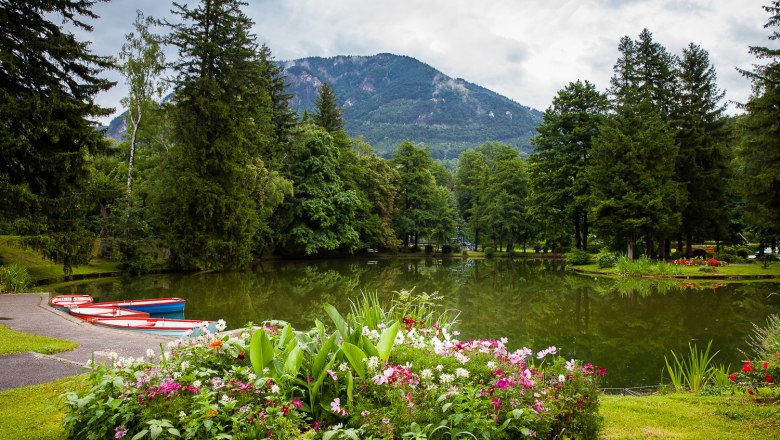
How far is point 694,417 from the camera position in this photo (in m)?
4.60

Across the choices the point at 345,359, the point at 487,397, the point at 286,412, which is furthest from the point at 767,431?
the point at 286,412

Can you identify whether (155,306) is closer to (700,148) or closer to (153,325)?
(153,325)

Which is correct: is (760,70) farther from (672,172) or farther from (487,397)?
(487,397)

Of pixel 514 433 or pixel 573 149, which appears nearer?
pixel 514 433

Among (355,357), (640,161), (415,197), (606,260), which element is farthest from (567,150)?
(355,357)

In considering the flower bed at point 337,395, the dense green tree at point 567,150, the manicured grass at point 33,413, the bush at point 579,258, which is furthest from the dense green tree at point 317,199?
the flower bed at point 337,395

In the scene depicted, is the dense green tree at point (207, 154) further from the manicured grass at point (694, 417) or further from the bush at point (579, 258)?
the manicured grass at point (694, 417)

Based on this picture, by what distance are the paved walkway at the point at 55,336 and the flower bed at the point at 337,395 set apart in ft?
3.91

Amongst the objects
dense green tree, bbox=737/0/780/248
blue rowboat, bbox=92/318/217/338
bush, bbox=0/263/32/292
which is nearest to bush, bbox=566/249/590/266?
dense green tree, bbox=737/0/780/248

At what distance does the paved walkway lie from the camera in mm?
6224

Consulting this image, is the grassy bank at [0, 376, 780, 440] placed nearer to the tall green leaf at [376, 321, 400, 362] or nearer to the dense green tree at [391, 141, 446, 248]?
the tall green leaf at [376, 321, 400, 362]

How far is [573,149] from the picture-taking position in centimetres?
3566

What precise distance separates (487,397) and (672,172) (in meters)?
30.1

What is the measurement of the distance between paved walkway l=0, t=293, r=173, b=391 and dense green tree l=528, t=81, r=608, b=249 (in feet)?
102
